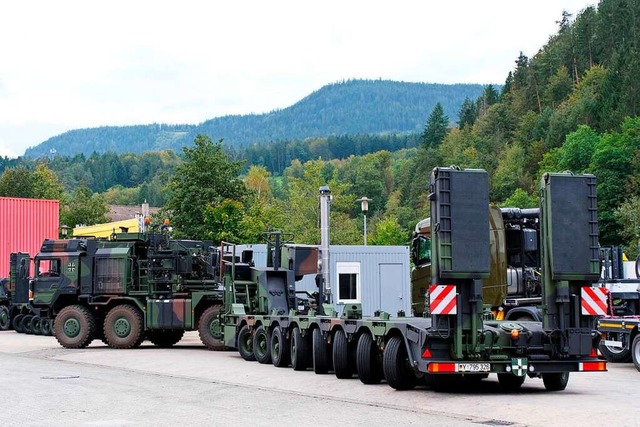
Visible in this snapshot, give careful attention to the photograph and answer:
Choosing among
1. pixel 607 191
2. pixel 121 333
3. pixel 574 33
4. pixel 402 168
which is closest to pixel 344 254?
pixel 121 333

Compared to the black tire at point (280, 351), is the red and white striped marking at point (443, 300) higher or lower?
higher

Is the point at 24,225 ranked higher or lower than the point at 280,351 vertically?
higher

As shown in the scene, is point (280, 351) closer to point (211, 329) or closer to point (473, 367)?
point (211, 329)

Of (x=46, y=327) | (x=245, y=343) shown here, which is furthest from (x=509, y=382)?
(x=46, y=327)

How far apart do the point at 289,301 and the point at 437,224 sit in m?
9.90

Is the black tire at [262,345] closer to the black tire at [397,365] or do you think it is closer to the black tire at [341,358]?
the black tire at [341,358]

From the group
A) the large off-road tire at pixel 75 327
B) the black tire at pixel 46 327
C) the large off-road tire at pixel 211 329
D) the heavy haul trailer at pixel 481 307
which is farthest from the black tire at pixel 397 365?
the black tire at pixel 46 327

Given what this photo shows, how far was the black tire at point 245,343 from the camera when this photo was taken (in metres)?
24.4

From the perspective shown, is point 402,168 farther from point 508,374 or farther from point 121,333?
point 508,374

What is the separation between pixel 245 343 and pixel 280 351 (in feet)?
9.08

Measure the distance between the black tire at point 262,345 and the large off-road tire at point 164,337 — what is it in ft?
22.7

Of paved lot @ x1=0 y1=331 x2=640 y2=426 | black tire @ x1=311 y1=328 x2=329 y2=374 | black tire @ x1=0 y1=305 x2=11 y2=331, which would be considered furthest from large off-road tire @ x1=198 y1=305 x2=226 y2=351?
black tire @ x1=0 y1=305 x2=11 y2=331

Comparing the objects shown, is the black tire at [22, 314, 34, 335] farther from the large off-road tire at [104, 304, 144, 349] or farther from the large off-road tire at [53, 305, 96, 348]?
the large off-road tire at [104, 304, 144, 349]

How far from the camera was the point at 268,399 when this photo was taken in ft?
52.7
